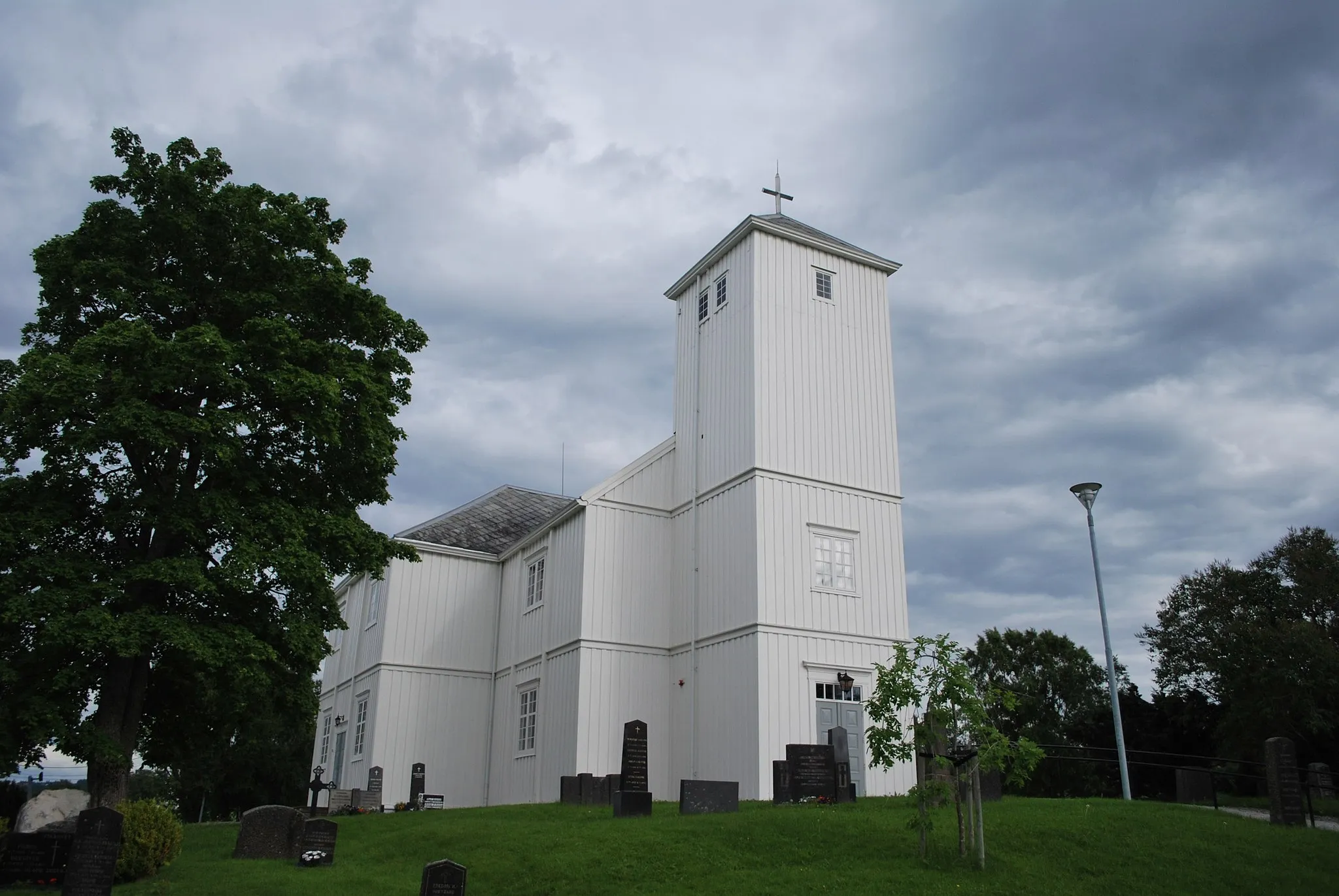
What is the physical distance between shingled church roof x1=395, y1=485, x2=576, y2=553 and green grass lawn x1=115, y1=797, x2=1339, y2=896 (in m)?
14.8

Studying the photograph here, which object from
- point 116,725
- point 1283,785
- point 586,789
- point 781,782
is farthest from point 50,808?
point 1283,785

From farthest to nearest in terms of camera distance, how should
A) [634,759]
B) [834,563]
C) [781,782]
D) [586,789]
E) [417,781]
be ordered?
[417,781] → [834,563] → [586,789] → [634,759] → [781,782]

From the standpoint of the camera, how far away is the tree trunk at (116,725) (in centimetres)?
1666

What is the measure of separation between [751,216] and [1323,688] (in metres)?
21.8

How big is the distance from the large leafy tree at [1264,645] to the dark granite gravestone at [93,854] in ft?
98.1

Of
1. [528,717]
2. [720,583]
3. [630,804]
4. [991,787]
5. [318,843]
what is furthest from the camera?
[528,717]

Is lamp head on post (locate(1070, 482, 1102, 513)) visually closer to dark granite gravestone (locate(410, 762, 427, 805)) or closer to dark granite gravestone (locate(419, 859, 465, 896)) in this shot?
dark granite gravestone (locate(419, 859, 465, 896))

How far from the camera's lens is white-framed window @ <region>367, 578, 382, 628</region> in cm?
3095

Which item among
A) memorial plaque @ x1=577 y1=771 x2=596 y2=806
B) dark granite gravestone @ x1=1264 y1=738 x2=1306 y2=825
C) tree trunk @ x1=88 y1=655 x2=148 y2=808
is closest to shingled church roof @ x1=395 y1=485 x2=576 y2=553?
memorial plaque @ x1=577 y1=771 x2=596 y2=806

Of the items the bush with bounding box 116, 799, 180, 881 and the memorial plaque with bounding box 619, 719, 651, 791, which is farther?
the memorial plaque with bounding box 619, 719, 651, 791

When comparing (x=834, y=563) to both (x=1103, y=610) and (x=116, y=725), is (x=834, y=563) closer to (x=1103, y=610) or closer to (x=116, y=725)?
(x=1103, y=610)

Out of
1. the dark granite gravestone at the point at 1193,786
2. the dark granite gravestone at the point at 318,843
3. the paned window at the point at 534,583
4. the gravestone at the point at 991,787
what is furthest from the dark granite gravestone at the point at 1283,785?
the paned window at the point at 534,583

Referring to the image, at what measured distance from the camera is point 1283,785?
1591 cm

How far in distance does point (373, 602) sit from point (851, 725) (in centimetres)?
1655
